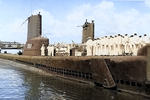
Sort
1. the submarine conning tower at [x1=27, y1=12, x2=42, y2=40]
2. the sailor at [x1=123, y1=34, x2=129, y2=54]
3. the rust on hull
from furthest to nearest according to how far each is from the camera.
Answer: the submarine conning tower at [x1=27, y1=12, x2=42, y2=40], the sailor at [x1=123, y1=34, x2=129, y2=54], the rust on hull

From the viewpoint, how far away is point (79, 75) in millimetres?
18453

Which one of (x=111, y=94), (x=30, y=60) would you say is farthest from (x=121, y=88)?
(x=30, y=60)

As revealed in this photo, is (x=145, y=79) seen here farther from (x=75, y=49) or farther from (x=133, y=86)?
(x=75, y=49)

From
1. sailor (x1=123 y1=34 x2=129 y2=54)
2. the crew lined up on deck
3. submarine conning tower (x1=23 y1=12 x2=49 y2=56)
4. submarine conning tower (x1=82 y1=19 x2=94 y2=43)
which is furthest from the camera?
submarine conning tower (x1=23 y1=12 x2=49 y2=56)

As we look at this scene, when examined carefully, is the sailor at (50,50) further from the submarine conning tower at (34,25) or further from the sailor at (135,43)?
the sailor at (135,43)

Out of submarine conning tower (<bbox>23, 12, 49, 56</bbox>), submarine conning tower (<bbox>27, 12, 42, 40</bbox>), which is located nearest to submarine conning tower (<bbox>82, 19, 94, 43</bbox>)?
submarine conning tower (<bbox>23, 12, 49, 56</bbox>)

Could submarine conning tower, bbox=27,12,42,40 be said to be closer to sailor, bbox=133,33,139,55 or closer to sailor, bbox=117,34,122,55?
sailor, bbox=117,34,122,55

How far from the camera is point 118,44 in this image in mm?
18031

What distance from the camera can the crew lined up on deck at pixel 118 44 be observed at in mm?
16406

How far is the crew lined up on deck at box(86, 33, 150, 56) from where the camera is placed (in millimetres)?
16406

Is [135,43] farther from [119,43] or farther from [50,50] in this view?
[50,50]

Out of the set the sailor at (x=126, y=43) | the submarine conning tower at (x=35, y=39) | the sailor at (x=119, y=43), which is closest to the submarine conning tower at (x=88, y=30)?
the submarine conning tower at (x=35, y=39)

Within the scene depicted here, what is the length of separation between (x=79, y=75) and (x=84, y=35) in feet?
43.1

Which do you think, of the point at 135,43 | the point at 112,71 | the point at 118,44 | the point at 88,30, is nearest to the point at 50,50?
the point at 88,30
